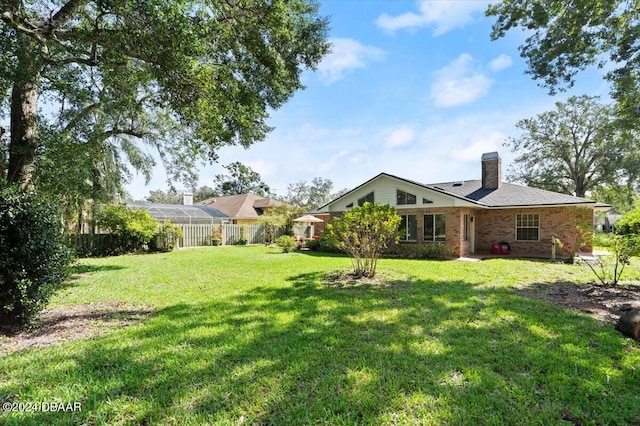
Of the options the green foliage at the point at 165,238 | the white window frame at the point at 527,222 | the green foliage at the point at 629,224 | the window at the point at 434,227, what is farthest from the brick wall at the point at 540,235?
the green foliage at the point at 165,238

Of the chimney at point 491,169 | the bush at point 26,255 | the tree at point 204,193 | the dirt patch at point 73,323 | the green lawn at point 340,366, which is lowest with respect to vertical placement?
the dirt patch at point 73,323

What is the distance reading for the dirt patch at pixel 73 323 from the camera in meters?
4.24

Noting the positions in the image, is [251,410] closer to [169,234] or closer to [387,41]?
[387,41]

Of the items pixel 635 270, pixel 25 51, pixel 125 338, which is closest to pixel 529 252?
pixel 635 270

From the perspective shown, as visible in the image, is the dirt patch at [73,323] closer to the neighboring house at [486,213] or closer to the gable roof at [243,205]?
the neighboring house at [486,213]

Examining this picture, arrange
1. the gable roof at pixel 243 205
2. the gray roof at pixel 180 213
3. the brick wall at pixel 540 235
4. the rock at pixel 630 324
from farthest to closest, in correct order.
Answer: the gable roof at pixel 243 205, the gray roof at pixel 180 213, the brick wall at pixel 540 235, the rock at pixel 630 324

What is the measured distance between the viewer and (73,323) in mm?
5059

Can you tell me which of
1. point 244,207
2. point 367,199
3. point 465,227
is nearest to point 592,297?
point 465,227

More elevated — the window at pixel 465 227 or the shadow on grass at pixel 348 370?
the window at pixel 465 227

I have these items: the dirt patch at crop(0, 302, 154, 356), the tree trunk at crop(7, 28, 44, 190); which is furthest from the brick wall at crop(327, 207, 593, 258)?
the tree trunk at crop(7, 28, 44, 190)

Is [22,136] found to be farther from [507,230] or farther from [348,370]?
[507,230]

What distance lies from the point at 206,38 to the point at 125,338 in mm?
5699

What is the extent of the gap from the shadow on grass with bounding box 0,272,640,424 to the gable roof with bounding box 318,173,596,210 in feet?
35.2

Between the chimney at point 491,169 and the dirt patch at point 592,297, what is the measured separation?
10817 mm
